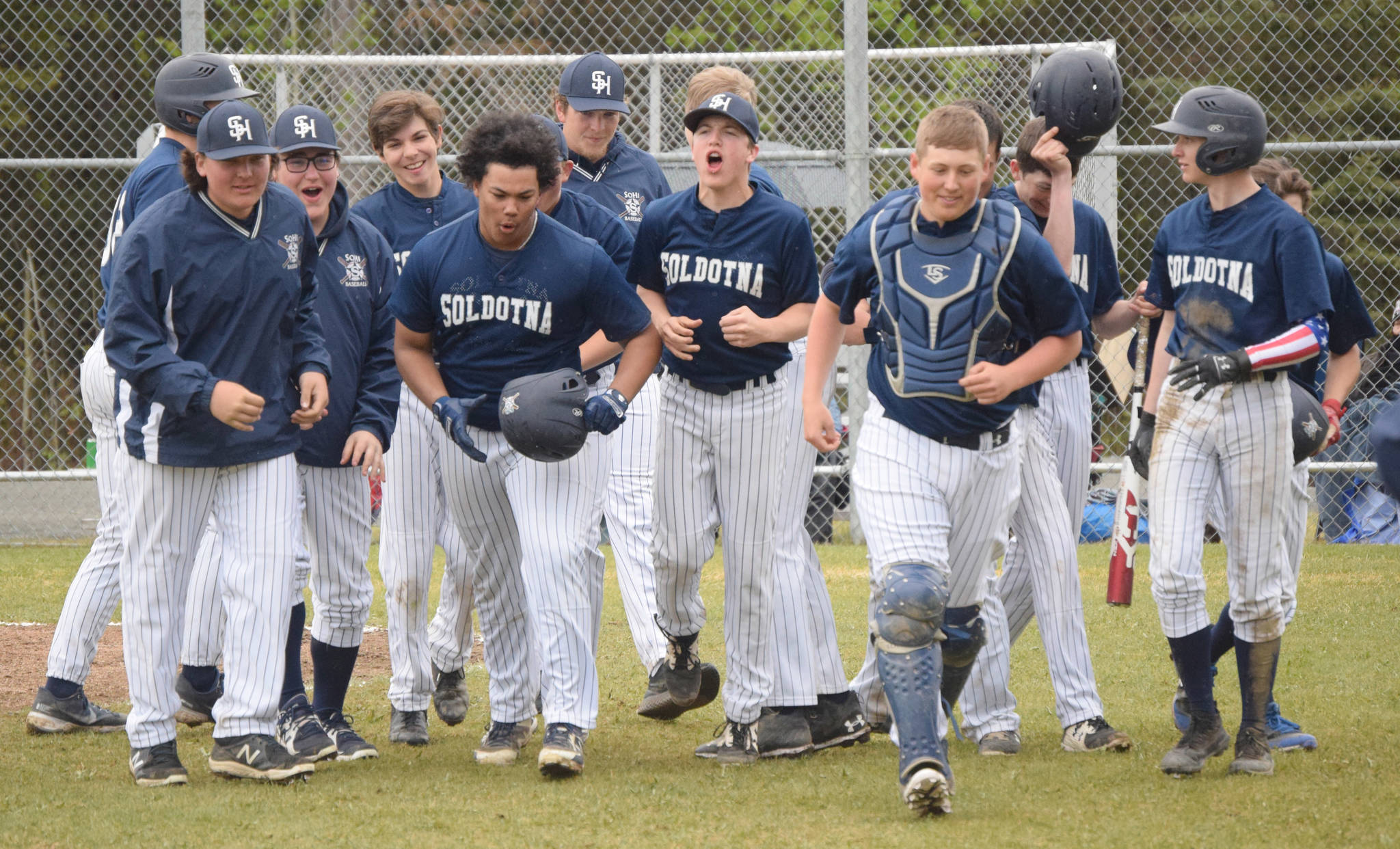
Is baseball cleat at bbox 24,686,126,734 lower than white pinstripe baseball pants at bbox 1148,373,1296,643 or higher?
lower

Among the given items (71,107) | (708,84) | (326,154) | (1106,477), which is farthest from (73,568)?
(1106,477)

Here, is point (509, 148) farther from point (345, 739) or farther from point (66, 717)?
point (66, 717)

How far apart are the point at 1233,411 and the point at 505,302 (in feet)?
6.99

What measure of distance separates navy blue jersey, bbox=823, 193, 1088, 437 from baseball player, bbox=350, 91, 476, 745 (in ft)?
5.04

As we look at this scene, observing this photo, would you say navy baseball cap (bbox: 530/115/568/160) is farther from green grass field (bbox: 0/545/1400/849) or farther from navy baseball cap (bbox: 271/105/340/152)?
green grass field (bbox: 0/545/1400/849)

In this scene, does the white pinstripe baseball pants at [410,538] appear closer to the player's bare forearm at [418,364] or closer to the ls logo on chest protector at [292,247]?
the player's bare forearm at [418,364]

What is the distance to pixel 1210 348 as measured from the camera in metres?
4.48

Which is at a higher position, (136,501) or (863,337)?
(863,337)

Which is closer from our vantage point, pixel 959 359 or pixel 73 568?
pixel 959 359

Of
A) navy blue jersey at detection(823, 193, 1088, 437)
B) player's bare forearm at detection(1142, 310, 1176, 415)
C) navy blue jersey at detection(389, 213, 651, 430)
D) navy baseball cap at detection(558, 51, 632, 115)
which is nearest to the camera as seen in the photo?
navy blue jersey at detection(823, 193, 1088, 437)

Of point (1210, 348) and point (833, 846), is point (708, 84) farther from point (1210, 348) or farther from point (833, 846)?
point (833, 846)

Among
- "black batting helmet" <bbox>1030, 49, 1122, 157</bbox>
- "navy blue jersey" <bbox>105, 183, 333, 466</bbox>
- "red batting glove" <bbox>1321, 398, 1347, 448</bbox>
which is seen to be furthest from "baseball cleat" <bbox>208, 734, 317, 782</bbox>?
"red batting glove" <bbox>1321, 398, 1347, 448</bbox>

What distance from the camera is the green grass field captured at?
375 cm

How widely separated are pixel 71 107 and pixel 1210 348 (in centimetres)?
1198
